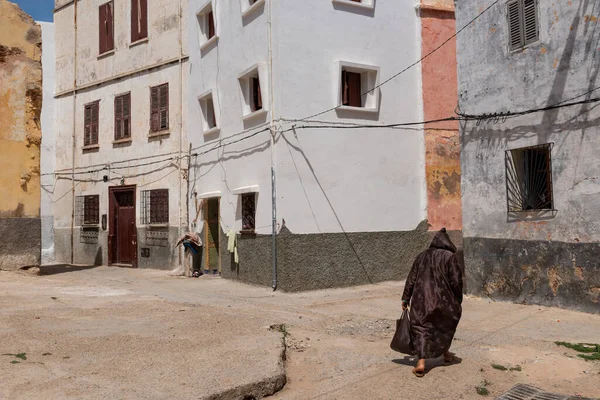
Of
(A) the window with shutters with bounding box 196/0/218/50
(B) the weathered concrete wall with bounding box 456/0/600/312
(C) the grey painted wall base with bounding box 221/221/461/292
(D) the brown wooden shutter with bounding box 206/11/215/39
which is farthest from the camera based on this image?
(D) the brown wooden shutter with bounding box 206/11/215/39

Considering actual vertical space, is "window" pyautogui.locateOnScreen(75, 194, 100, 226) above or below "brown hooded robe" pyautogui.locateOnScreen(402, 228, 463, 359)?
above

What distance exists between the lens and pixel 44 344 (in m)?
6.70

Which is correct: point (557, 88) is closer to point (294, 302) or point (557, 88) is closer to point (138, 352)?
point (294, 302)

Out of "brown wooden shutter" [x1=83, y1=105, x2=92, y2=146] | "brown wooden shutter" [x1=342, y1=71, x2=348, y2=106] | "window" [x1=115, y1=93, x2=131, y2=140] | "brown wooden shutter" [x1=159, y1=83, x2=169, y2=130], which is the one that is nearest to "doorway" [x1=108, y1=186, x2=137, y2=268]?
"window" [x1=115, y1=93, x2=131, y2=140]

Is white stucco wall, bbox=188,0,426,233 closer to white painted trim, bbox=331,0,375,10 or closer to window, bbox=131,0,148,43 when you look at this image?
white painted trim, bbox=331,0,375,10

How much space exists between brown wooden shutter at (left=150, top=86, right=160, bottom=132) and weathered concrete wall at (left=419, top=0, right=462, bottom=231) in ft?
26.2

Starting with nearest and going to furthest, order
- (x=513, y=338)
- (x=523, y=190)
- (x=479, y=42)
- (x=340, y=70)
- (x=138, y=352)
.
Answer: (x=138, y=352), (x=513, y=338), (x=523, y=190), (x=479, y=42), (x=340, y=70)

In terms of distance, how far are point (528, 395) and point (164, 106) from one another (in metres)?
14.4

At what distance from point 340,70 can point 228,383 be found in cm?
924

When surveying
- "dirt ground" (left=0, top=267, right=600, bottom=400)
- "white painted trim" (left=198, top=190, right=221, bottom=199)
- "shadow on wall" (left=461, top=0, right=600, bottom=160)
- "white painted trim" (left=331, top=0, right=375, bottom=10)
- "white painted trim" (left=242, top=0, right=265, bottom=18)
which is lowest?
"dirt ground" (left=0, top=267, right=600, bottom=400)

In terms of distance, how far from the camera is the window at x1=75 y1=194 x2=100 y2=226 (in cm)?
1927

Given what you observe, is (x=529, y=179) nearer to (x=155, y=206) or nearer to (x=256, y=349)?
(x=256, y=349)

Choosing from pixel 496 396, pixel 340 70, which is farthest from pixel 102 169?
pixel 496 396

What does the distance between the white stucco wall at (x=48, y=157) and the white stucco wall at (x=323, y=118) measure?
840 centimetres
